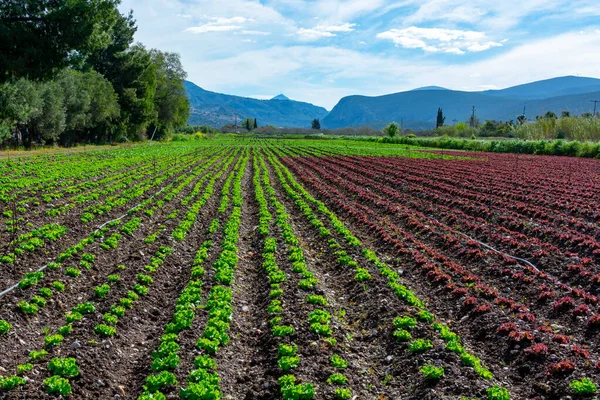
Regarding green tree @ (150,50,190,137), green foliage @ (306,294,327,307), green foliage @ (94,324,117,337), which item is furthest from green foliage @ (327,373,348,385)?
green tree @ (150,50,190,137)

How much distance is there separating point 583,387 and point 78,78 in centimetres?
5717

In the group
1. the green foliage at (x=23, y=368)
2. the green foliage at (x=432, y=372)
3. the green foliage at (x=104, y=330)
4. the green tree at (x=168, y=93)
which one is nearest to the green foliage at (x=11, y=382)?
the green foliage at (x=23, y=368)

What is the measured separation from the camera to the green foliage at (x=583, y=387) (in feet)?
20.3

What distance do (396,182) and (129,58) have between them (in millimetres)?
52295

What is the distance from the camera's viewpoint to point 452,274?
1131cm

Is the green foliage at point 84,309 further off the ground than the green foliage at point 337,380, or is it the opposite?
the green foliage at point 84,309

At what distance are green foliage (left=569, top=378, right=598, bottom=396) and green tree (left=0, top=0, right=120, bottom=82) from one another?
1983 cm

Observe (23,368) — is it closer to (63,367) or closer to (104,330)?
(63,367)

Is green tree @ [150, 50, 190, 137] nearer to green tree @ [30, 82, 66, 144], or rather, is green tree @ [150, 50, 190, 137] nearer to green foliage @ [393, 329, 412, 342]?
green tree @ [30, 82, 66, 144]

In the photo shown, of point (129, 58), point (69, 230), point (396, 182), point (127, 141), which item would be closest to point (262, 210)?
point (69, 230)

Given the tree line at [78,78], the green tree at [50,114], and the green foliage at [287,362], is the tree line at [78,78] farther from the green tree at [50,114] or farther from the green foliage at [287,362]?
the green foliage at [287,362]

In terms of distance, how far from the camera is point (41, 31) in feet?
62.7

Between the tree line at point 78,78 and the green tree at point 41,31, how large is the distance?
3 cm

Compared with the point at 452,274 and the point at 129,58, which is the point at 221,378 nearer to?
the point at 452,274
